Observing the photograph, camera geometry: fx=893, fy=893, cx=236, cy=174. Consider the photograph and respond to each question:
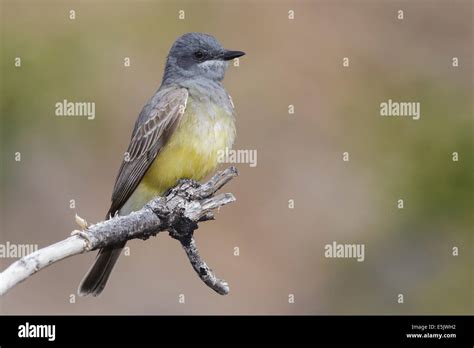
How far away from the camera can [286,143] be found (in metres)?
19.3

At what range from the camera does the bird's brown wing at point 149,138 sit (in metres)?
9.92

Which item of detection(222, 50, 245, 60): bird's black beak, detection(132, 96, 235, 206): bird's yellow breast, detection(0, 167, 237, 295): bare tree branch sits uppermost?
detection(222, 50, 245, 60): bird's black beak

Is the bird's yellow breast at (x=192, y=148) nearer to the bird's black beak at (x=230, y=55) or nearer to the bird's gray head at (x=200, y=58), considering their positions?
the bird's gray head at (x=200, y=58)

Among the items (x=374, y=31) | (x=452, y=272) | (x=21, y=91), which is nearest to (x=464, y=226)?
(x=452, y=272)

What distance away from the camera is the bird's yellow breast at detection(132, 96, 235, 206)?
9.64 meters

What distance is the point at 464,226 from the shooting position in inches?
740

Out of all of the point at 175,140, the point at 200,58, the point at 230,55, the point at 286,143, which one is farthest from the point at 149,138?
the point at 286,143

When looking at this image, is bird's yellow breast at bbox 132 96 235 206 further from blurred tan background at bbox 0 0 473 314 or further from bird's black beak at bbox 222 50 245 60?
blurred tan background at bbox 0 0 473 314

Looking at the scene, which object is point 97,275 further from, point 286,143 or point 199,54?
point 286,143

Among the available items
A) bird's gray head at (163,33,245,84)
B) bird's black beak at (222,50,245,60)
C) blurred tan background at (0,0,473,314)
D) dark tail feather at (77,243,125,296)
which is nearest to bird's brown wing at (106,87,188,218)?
bird's gray head at (163,33,245,84)

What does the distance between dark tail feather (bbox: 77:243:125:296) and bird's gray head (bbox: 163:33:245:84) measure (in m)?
2.23

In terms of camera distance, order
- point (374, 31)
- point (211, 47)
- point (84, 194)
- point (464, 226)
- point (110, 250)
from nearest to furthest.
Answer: point (110, 250)
point (211, 47)
point (84, 194)
point (464, 226)
point (374, 31)

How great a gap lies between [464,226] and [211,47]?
10067 millimetres

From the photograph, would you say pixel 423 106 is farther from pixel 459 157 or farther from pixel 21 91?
pixel 21 91
